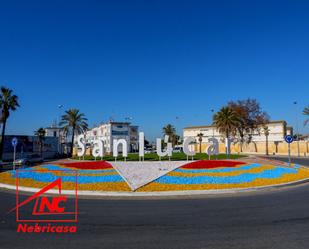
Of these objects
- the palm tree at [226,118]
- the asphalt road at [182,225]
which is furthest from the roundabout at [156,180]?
the palm tree at [226,118]

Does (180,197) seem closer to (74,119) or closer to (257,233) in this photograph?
(257,233)

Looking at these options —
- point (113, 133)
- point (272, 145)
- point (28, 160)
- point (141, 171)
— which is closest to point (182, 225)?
point (141, 171)

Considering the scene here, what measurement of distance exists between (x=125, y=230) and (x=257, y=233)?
396 cm

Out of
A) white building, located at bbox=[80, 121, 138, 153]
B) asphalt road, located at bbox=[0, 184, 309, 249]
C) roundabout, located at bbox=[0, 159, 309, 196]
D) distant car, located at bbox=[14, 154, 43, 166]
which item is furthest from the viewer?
white building, located at bbox=[80, 121, 138, 153]

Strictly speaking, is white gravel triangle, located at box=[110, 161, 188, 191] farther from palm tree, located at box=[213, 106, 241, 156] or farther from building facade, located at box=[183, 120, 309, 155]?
building facade, located at box=[183, 120, 309, 155]

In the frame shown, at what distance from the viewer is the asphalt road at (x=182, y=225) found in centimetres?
725

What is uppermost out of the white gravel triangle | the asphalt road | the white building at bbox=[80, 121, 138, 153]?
the white building at bbox=[80, 121, 138, 153]

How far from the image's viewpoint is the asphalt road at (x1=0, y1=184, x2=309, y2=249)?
7.25 m

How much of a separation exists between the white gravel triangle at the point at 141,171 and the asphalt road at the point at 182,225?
5.21 m

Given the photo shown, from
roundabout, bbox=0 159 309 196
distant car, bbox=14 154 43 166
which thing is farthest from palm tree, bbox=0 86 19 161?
roundabout, bbox=0 159 309 196

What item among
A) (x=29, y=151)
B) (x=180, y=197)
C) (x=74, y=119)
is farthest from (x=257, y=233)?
(x=29, y=151)

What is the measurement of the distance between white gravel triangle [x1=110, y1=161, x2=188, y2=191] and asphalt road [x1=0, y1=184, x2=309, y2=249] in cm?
521

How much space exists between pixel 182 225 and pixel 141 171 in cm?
1372

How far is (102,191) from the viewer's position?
51.9ft
